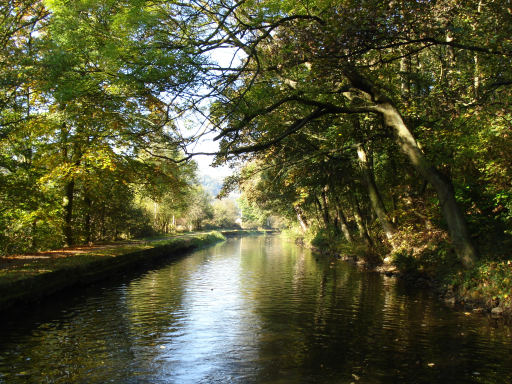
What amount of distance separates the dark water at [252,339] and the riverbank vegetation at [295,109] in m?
2.70

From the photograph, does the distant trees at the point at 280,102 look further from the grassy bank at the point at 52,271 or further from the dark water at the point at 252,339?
the dark water at the point at 252,339

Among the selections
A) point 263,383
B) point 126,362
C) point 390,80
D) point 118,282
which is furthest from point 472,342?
point 118,282

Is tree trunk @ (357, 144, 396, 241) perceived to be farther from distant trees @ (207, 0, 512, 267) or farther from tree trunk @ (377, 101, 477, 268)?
tree trunk @ (377, 101, 477, 268)

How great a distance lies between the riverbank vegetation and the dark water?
2.70 m

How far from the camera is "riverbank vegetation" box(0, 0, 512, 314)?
7.70 m

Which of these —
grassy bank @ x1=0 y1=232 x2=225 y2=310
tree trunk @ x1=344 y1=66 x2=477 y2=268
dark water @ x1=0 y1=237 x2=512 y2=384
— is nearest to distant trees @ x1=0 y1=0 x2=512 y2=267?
tree trunk @ x1=344 y1=66 x2=477 y2=268

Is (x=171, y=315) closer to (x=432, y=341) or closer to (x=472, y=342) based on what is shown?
(x=432, y=341)

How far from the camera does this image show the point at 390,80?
49.8 ft

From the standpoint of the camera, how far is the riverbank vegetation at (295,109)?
7703mm

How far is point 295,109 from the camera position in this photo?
14492 mm

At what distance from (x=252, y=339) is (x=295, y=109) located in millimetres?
9534

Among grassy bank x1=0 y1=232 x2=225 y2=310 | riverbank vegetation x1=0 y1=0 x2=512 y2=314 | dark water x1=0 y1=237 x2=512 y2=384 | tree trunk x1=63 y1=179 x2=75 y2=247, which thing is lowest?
dark water x1=0 y1=237 x2=512 y2=384

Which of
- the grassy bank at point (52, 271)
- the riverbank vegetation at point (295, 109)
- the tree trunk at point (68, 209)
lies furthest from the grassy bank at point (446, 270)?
the tree trunk at point (68, 209)

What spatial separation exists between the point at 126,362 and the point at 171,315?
133 inches
